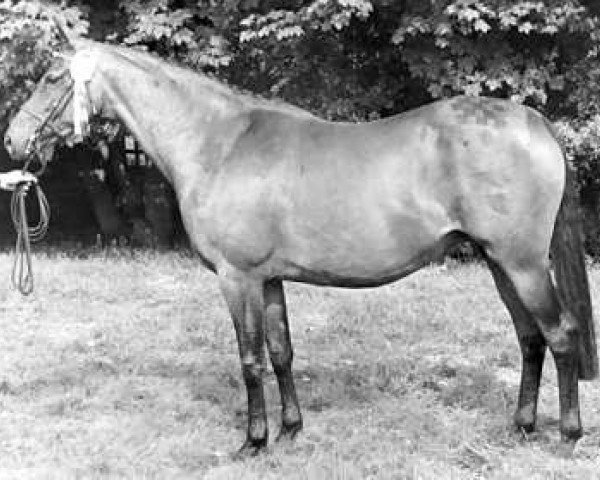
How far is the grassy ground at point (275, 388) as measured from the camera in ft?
14.9

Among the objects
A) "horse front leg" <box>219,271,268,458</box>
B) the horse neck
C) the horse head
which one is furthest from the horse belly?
the horse head

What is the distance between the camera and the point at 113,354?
21.4 feet

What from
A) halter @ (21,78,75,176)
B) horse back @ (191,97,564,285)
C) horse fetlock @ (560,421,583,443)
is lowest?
horse fetlock @ (560,421,583,443)

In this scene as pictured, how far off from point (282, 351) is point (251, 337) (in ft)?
1.01

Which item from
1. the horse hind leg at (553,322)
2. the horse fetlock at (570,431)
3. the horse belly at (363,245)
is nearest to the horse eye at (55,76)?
the horse belly at (363,245)

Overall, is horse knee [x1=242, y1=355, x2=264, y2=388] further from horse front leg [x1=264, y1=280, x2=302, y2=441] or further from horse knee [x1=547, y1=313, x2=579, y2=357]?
horse knee [x1=547, y1=313, x2=579, y2=357]

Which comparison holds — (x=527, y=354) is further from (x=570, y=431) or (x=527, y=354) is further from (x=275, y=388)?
(x=275, y=388)

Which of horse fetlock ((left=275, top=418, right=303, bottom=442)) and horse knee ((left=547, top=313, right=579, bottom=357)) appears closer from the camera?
horse knee ((left=547, top=313, right=579, bottom=357))

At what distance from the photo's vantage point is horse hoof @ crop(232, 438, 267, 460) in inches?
183

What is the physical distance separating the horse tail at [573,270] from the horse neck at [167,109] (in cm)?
174

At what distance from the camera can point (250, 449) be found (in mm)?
4688

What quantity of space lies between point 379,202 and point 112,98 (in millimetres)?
1466

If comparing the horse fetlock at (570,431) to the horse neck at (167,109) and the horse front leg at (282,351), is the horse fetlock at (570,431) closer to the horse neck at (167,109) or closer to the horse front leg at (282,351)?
the horse front leg at (282,351)

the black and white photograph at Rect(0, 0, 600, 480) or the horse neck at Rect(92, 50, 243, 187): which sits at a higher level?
the horse neck at Rect(92, 50, 243, 187)
